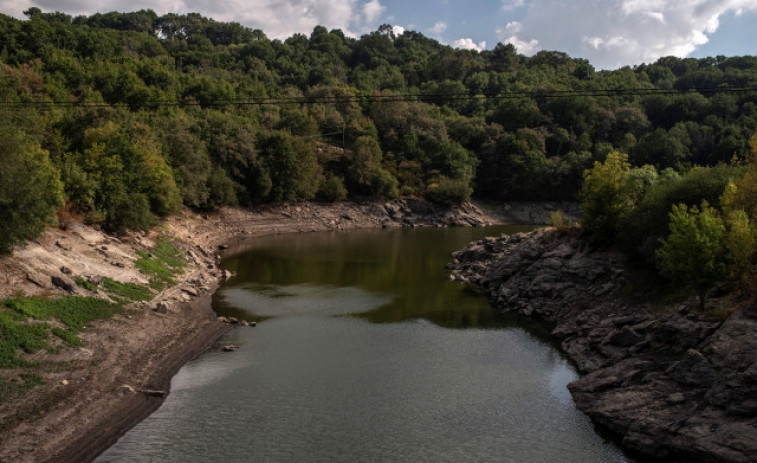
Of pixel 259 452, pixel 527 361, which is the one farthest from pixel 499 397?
pixel 259 452

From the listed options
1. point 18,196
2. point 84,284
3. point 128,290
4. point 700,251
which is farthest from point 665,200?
point 18,196

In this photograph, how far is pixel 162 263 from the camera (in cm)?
4347

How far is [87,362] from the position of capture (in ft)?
83.8

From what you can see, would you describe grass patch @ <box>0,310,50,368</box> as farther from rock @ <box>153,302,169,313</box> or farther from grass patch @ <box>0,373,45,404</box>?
rock @ <box>153,302,169,313</box>

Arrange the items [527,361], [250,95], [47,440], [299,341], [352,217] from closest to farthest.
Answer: [47,440] < [527,361] < [299,341] < [352,217] < [250,95]

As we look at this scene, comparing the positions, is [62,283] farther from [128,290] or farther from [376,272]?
[376,272]

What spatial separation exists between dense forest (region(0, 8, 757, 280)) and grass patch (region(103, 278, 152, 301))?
207 inches

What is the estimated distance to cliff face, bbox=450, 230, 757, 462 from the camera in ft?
65.2

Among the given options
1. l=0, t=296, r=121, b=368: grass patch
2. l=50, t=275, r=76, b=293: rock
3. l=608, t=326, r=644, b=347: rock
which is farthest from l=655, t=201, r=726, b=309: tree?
l=50, t=275, r=76, b=293: rock

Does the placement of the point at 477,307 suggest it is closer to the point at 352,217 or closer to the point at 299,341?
the point at 299,341

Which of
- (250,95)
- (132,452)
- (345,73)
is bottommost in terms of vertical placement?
(132,452)

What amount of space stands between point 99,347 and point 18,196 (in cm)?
1039

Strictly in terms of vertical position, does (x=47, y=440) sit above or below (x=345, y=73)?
below

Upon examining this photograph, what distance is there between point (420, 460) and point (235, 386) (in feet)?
34.1
